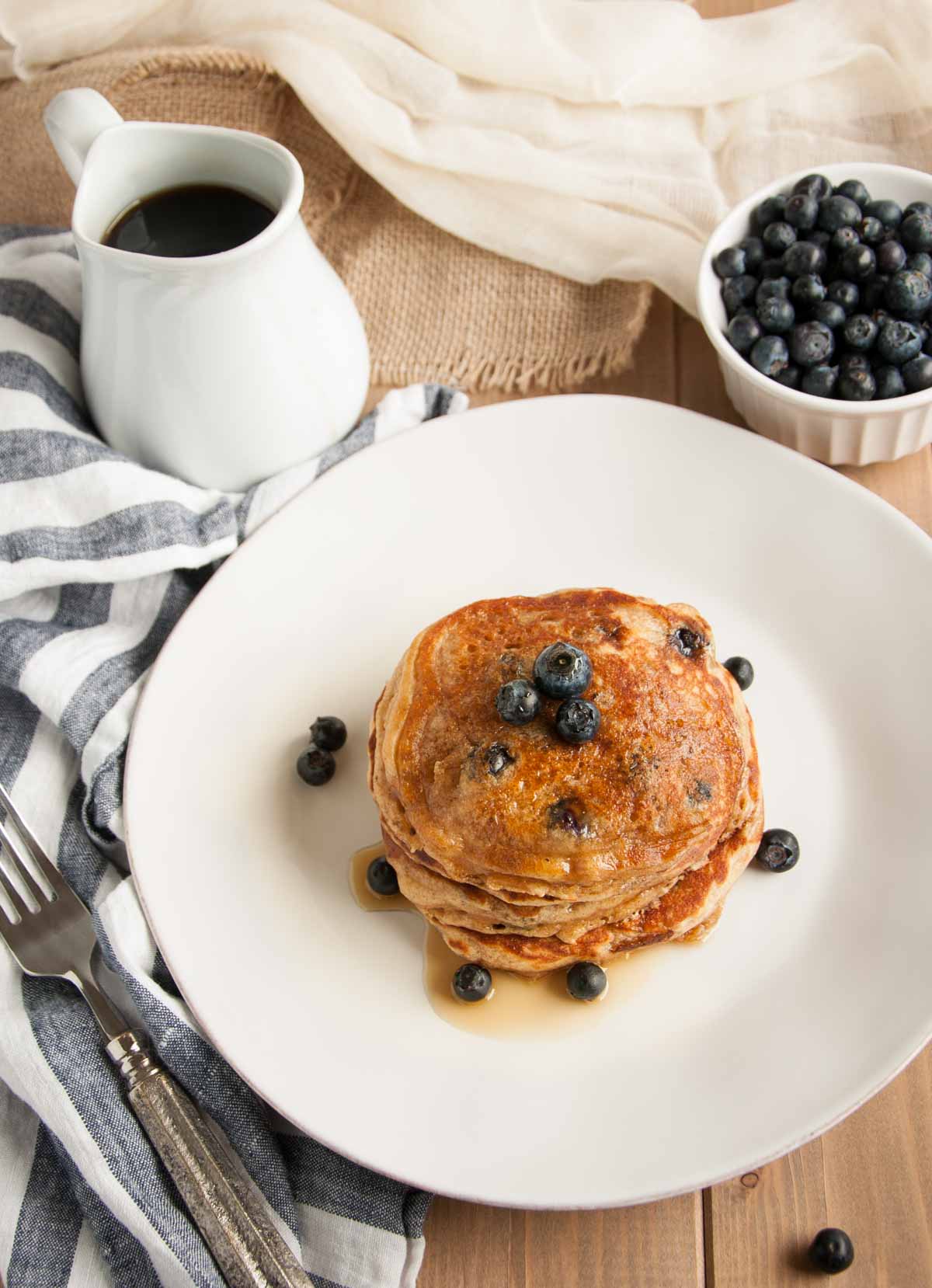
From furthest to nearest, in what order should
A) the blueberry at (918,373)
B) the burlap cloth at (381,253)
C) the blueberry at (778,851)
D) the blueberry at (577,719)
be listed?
the burlap cloth at (381,253) → the blueberry at (918,373) → the blueberry at (778,851) → the blueberry at (577,719)

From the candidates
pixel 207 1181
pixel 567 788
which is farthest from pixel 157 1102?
pixel 567 788

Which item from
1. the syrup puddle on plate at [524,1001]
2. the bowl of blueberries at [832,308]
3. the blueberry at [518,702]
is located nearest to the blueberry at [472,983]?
the syrup puddle on plate at [524,1001]

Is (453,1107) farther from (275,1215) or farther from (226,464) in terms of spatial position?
(226,464)

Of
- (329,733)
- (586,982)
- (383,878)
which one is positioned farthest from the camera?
(329,733)

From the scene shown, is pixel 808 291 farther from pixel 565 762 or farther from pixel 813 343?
pixel 565 762

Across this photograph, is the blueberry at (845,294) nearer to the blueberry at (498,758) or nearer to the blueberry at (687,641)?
the blueberry at (687,641)

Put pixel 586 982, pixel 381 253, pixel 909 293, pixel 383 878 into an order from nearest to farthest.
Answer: pixel 586 982
pixel 383 878
pixel 909 293
pixel 381 253
